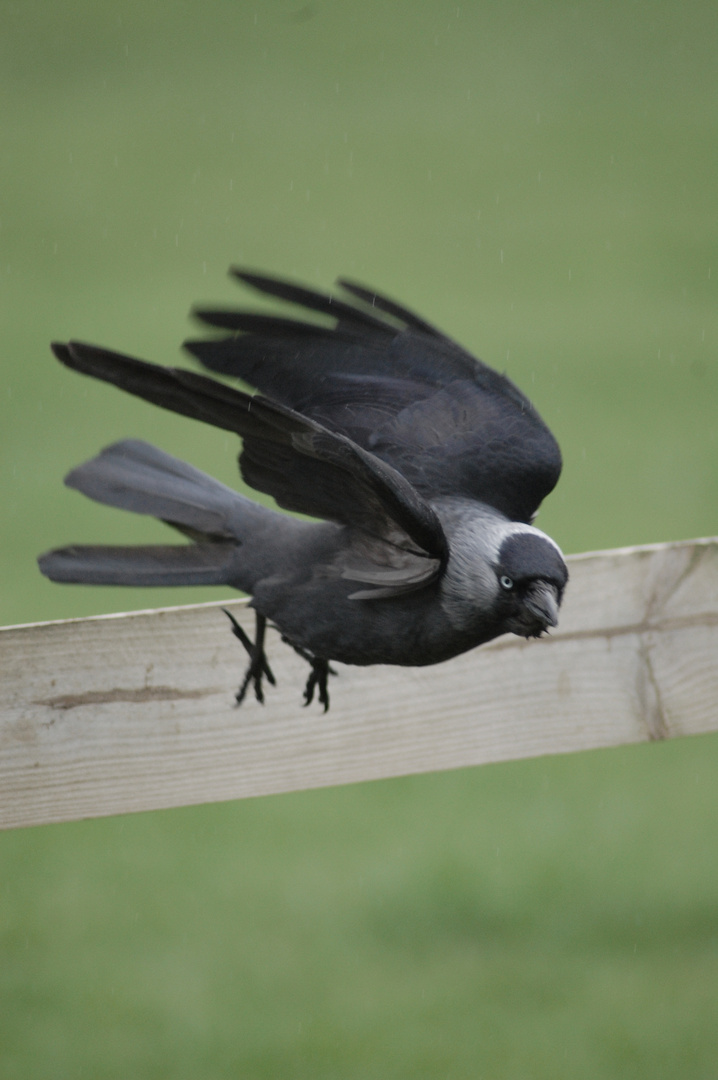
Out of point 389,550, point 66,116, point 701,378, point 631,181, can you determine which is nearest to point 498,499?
point 389,550

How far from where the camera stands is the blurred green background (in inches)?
112

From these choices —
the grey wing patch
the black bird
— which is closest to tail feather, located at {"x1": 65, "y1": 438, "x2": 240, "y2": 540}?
the black bird

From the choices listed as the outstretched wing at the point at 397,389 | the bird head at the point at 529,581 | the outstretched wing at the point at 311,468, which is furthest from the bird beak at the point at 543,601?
the outstretched wing at the point at 397,389

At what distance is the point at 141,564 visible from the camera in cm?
164

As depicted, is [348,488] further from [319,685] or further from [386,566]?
[319,685]

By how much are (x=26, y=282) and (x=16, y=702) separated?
5.95 meters

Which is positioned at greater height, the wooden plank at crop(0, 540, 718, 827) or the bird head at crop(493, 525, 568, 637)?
the bird head at crop(493, 525, 568, 637)

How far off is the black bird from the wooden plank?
0.07 metres

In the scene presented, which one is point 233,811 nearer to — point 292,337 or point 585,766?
point 585,766

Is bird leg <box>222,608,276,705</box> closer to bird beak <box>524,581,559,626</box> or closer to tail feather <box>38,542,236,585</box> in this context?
tail feather <box>38,542,236,585</box>

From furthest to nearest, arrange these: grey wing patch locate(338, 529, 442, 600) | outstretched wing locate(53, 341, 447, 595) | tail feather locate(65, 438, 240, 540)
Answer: tail feather locate(65, 438, 240, 540) < grey wing patch locate(338, 529, 442, 600) < outstretched wing locate(53, 341, 447, 595)

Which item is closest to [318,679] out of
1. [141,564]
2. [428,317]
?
[141,564]

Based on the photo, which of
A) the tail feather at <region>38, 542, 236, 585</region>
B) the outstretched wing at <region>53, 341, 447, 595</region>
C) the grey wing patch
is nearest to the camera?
the outstretched wing at <region>53, 341, 447, 595</region>

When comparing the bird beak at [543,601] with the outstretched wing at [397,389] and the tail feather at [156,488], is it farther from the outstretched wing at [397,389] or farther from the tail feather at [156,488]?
the tail feather at [156,488]
